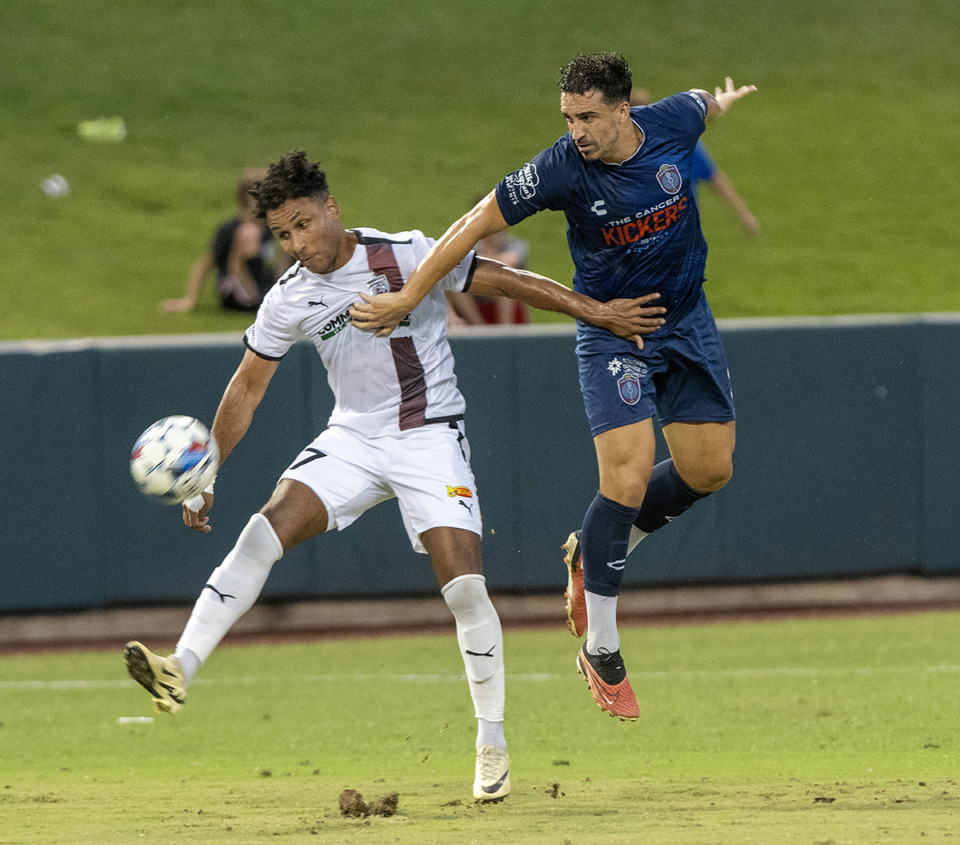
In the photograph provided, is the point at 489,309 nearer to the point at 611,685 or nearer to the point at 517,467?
the point at 517,467

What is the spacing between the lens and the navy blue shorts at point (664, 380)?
6648 mm

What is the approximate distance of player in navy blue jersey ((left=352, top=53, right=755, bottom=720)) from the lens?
251 inches

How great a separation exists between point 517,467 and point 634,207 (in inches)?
194

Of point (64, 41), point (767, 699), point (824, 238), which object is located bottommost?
point (767, 699)

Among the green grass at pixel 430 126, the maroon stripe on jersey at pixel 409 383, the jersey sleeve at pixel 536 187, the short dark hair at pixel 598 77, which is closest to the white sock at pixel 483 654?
the maroon stripe on jersey at pixel 409 383

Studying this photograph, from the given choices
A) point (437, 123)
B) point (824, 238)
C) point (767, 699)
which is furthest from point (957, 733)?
point (437, 123)

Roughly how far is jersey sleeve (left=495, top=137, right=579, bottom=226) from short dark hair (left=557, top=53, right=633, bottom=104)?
308mm

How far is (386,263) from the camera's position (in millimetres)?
6688

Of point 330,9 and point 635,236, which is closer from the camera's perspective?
point 635,236

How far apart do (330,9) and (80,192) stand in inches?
345

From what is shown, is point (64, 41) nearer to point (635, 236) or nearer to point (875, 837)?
point (635, 236)

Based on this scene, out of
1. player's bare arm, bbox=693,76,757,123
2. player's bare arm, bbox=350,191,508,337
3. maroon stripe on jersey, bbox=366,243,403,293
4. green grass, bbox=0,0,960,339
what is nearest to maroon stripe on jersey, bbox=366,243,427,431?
maroon stripe on jersey, bbox=366,243,403,293

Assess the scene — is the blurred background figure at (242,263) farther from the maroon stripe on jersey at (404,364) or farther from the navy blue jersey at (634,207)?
the navy blue jersey at (634,207)

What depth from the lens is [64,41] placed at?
1041 inches
